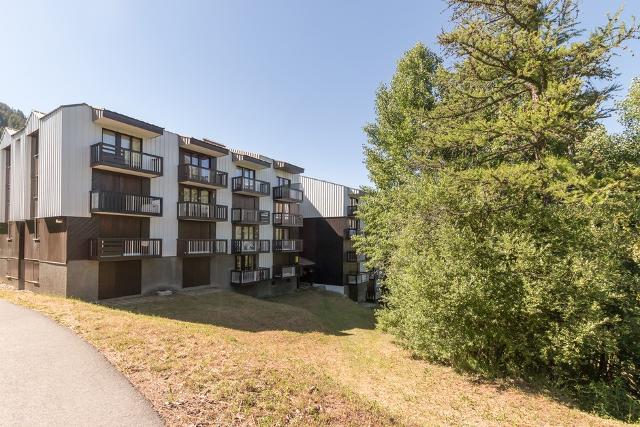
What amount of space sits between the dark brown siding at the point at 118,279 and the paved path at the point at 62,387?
9898mm

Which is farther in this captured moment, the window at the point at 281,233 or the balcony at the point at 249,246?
the window at the point at 281,233

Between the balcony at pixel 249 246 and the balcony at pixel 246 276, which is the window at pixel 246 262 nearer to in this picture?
the balcony at pixel 246 276

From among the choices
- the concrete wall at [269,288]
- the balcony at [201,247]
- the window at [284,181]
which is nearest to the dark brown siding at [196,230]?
the balcony at [201,247]

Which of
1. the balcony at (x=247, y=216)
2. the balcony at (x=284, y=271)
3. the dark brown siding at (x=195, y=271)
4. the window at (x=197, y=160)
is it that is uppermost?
the window at (x=197, y=160)

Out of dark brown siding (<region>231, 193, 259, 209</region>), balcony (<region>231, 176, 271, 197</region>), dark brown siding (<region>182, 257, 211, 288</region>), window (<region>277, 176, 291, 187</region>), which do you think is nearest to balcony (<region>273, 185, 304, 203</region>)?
Result: window (<region>277, 176, 291, 187</region>)

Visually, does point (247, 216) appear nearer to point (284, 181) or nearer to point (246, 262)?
point (246, 262)

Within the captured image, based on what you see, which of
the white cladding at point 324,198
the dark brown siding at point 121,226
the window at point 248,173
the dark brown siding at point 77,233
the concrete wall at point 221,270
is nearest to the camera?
the dark brown siding at point 77,233

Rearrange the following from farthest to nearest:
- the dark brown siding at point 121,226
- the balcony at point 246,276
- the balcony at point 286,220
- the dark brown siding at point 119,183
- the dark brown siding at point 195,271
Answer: the balcony at point 286,220 < the balcony at point 246,276 < the dark brown siding at point 195,271 < the dark brown siding at point 121,226 < the dark brown siding at point 119,183

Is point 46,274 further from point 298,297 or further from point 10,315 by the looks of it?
point 298,297

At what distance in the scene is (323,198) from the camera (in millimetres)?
35750

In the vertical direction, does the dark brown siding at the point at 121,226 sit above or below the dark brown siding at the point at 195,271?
above

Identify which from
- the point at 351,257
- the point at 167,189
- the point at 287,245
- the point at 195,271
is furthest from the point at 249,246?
the point at 351,257

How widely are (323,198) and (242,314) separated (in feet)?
63.0

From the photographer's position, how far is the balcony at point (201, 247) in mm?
22531
